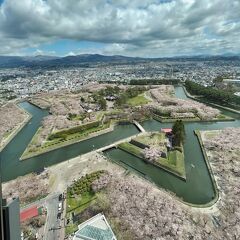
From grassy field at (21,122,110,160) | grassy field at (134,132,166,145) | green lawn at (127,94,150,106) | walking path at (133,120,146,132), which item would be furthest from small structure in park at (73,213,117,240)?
green lawn at (127,94,150,106)

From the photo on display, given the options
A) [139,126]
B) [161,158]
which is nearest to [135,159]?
[161,158]

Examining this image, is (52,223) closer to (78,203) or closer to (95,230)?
(78,203)

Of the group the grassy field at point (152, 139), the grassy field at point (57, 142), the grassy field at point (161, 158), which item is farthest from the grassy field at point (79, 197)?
the grassy field at point (57, 142)

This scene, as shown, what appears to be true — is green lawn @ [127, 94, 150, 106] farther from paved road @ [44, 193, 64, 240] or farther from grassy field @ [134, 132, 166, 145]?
paved road @ [44, 193, 64, 240]

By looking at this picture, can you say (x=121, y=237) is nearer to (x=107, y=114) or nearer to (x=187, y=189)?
(x=187, y=189)

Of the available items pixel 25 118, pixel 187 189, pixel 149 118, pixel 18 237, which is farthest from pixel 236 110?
pixel 18 237

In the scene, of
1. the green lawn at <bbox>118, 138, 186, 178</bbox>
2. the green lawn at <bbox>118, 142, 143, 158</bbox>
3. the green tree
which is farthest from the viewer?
the green tree
